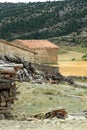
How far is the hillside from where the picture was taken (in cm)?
13755

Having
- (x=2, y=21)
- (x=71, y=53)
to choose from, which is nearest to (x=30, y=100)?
(x=71, y=53)

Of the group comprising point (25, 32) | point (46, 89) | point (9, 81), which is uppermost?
point (9, 81)

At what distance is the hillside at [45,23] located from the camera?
451 feet

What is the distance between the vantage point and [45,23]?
481ft

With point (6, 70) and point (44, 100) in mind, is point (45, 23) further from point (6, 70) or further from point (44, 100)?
point (6, 70)

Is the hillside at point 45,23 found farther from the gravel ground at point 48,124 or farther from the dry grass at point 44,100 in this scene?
the gravel ground at point 48,124

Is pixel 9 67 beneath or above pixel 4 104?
above

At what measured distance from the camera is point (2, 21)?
155 meters

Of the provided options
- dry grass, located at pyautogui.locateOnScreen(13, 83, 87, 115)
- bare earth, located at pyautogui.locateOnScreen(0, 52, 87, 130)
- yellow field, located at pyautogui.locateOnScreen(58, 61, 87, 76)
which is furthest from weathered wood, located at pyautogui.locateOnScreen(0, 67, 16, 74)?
yellow field, located at pyautogui.locateOnScreen(58, 61, 87, 76)

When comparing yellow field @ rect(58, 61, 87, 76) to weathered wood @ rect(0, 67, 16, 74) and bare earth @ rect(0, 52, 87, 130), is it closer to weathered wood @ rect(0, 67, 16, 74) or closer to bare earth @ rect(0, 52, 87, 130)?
bare earth @ rect(0, 52, 87, 130)

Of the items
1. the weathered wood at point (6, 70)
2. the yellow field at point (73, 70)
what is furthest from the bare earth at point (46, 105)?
the yellow field at point (73, 70)

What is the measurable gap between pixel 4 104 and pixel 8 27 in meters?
127

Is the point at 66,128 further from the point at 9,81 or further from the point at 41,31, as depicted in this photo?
the point at 41,31

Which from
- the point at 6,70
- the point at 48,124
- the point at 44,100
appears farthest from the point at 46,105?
the point at 48,124
